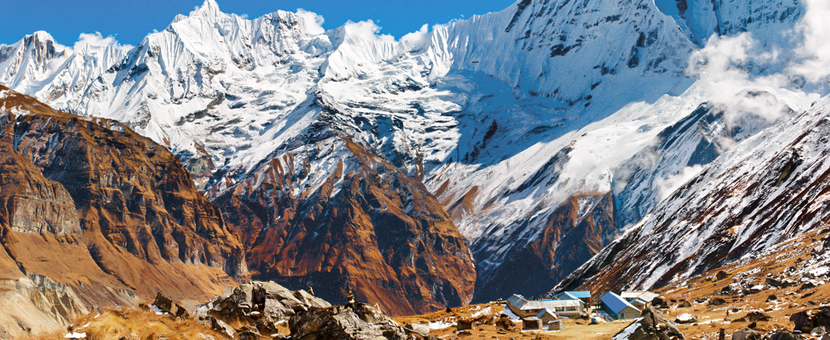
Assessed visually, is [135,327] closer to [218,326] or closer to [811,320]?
[218,326]

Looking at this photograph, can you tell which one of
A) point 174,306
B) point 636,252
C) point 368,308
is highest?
point 174,306

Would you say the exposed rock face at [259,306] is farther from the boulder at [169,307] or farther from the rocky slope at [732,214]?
the rocky slope at [732,214]

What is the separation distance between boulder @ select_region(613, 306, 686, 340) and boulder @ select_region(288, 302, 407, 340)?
12.6m

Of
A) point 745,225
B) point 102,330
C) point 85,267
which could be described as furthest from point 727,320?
point 85,267

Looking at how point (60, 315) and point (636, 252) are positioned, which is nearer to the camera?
point (60, 315)

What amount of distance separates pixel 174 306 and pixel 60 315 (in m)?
6.33

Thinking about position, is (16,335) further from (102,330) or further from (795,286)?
(795,286)

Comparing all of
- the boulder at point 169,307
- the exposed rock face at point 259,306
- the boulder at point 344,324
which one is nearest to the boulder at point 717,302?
the boulder at point 344,324

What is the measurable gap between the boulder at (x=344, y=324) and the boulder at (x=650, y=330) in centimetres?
1261

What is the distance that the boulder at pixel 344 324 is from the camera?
33.5m

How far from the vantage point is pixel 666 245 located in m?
148

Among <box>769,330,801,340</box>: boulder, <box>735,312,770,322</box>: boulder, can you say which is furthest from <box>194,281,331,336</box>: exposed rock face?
<box>735,312,770,322</box>: boulder

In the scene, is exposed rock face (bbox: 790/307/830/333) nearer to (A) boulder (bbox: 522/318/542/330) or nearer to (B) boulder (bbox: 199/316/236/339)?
(A) boulder (bbox: 522/318/542/330)

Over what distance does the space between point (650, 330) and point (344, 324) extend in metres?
16.5
